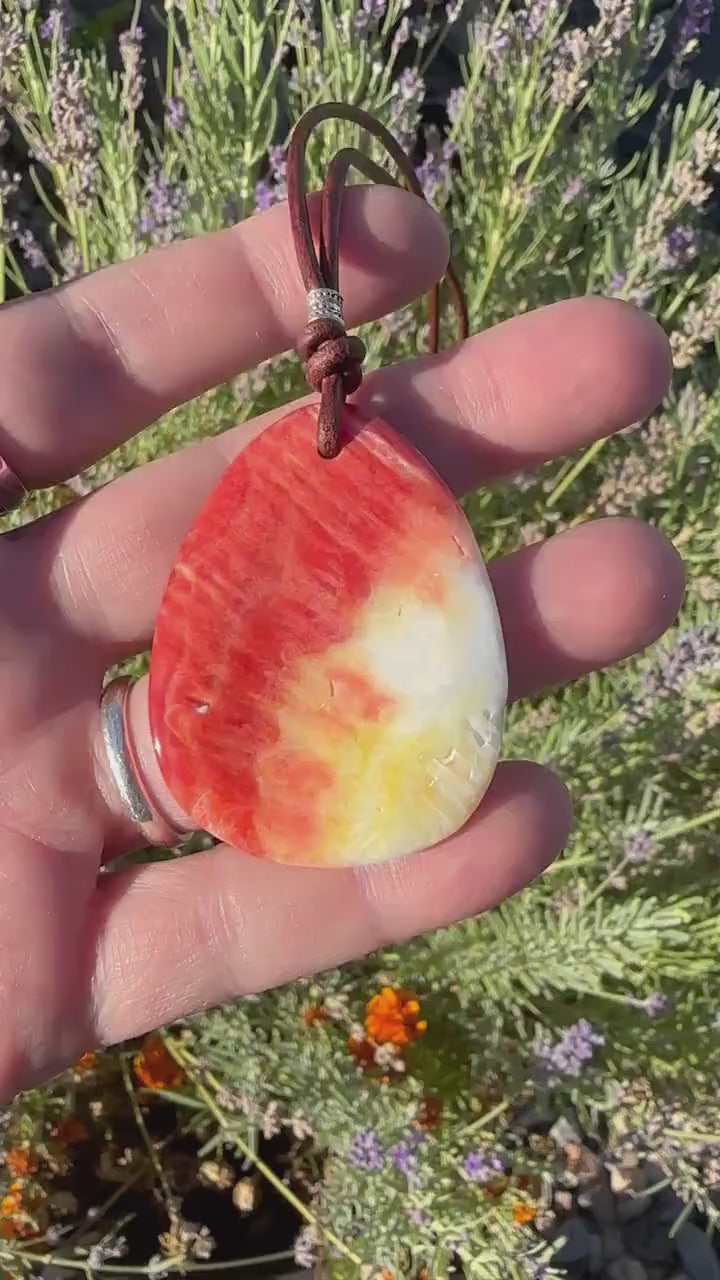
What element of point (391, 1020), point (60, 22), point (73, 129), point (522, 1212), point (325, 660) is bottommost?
point (522, 1212)

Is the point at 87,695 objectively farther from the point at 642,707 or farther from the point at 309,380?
the point at 642,707

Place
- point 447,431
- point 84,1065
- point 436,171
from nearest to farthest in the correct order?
point 447,431 < point 84,1065 < point 436,171

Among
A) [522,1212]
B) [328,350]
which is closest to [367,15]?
[328,350]

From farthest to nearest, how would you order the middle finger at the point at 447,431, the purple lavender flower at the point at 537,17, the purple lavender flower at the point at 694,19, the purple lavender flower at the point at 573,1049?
the purple lavender flower at the point at 694,19 < the purple lavender flower at the point at 537,17 < the purple lavender flower at the point at 573,1049 < the middle finger at the point at 447,431

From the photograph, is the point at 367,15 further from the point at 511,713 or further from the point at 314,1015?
the point at 314,1015

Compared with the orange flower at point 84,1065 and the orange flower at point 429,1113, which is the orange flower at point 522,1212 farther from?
the orange flower at point 84,1065

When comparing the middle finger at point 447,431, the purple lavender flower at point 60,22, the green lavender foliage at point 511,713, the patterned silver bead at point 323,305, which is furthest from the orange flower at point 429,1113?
the purple lavender flower at point 60,22

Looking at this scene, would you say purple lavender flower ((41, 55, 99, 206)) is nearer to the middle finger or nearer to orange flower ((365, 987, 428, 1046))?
the middle finger
